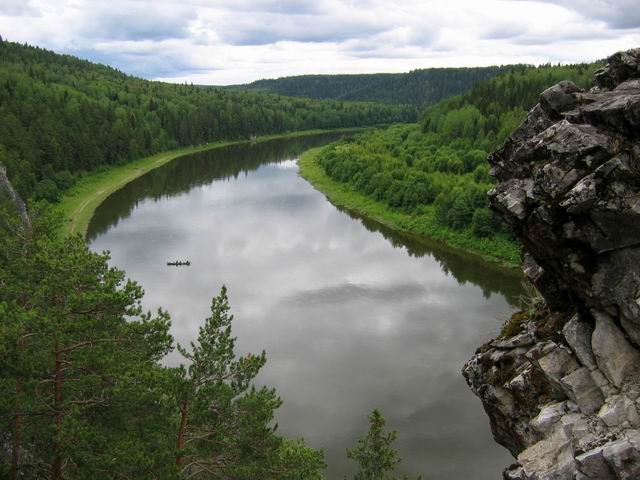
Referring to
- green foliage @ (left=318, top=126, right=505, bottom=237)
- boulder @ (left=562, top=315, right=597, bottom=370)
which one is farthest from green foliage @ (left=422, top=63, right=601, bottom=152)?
boulder @ (left=562, top=315, right=597, bottom=370)

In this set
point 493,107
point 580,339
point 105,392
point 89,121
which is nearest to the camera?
point 580,339

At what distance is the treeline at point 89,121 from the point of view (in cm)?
7669

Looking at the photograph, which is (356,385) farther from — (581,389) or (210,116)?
(210,116)

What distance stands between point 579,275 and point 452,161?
78348mm

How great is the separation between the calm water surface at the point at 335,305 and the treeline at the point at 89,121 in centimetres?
1107

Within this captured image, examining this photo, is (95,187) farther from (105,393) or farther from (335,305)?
(105,393)

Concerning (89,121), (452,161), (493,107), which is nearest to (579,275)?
(452,161)

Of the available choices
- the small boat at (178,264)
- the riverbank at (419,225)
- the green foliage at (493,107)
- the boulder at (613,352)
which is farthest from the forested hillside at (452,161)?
the boulder at (613,352)

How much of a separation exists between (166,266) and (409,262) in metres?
22.5

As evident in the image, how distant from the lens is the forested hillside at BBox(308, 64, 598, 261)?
199ft

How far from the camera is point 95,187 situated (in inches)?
3418

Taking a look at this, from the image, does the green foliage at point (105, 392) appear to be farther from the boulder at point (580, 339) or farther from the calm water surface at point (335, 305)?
the calm water surface at point (335, 305)

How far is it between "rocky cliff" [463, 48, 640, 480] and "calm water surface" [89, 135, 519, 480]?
15403mm

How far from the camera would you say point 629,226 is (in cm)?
983
